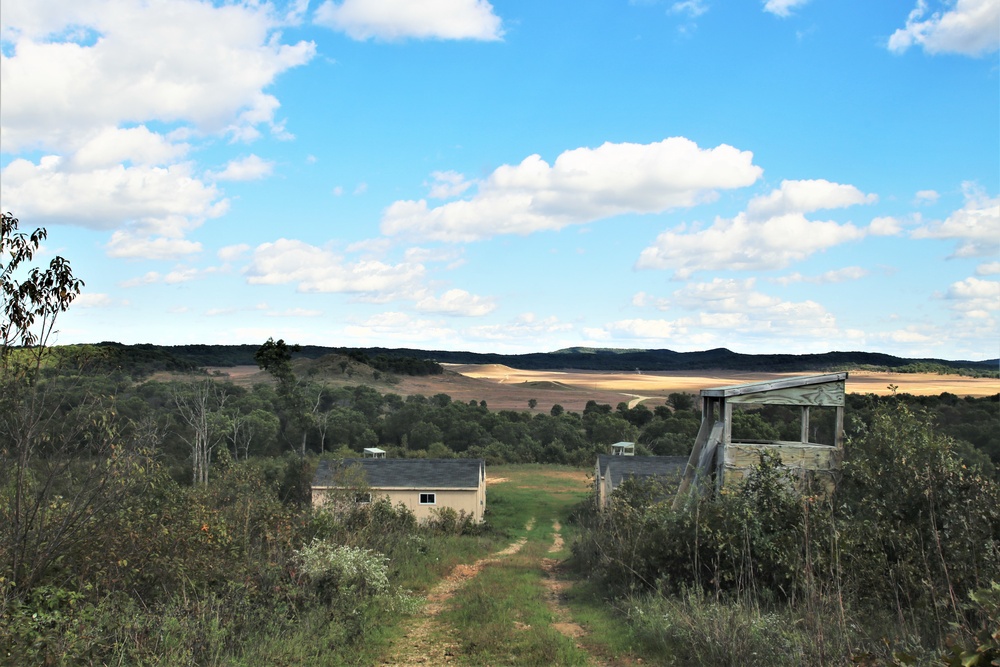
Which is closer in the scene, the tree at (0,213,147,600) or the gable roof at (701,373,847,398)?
the tree at (0,213,147,600)

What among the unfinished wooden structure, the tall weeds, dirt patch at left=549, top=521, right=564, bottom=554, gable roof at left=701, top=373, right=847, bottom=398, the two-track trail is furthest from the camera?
dirt patch at left=549, top=521, right=564, bottom=554

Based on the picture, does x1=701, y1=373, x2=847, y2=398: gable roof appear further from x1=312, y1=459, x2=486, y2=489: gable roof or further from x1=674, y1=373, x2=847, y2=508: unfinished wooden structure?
x1=312, y1=459, x2=486, y2=489: gable roof

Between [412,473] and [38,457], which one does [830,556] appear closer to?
[38,457]

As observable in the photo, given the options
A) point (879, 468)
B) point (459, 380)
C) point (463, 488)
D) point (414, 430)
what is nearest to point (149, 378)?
point (414, 430)

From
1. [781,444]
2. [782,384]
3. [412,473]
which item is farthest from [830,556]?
[412,473]

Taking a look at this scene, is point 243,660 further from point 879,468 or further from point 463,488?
point 463,488

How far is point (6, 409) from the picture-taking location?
893 centimetres

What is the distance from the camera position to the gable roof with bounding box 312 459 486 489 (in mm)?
33250

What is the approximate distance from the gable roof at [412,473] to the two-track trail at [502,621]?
31.7ft

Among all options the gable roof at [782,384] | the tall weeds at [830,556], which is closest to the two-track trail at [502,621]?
the tall weeds at [830,556]

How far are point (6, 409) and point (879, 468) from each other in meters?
12.4

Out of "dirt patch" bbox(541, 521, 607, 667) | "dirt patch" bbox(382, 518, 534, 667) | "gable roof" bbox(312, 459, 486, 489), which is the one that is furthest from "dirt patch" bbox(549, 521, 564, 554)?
"dirt patch" bbox(382, 518, 534, 667)

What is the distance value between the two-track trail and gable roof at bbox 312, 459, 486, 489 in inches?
380

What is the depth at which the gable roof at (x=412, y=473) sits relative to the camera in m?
33.2
